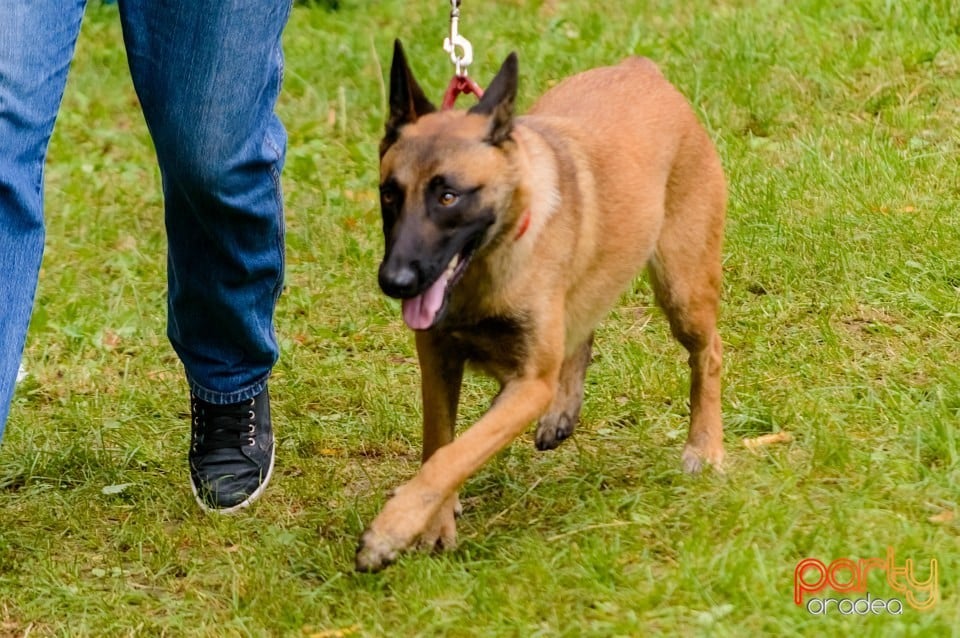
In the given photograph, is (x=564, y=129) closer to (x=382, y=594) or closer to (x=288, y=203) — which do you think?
(x=382, y=594)

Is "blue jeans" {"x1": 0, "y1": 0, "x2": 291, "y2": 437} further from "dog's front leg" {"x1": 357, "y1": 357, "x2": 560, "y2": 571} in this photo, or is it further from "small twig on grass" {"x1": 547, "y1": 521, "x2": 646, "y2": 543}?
"small twig on grass" {"x1": 547, "y1": 521, "x2": 646, "y2": 543}

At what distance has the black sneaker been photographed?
439cm

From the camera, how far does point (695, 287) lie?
4.61 metres

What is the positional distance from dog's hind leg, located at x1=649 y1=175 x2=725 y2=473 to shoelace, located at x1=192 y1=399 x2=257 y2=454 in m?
1.37

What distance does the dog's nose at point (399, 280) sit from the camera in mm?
3453

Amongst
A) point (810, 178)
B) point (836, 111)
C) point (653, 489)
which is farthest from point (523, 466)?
point (836, 111)

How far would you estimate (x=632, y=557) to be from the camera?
3676 millimetres

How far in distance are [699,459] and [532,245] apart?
95 cm

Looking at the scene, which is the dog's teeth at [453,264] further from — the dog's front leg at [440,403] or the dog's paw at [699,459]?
the dog's paw at [699,459]

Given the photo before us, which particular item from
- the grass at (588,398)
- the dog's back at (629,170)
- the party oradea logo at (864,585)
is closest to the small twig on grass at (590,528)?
the grass at (588,398)

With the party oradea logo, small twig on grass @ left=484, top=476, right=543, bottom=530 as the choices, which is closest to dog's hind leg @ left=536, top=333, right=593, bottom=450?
small twig on grass @ left=484, top=476, right=543, bottom=530

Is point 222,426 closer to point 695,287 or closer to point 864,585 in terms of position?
point 695,287

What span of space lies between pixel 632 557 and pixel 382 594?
64cm

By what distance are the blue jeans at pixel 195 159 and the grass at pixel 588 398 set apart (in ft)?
1.92
